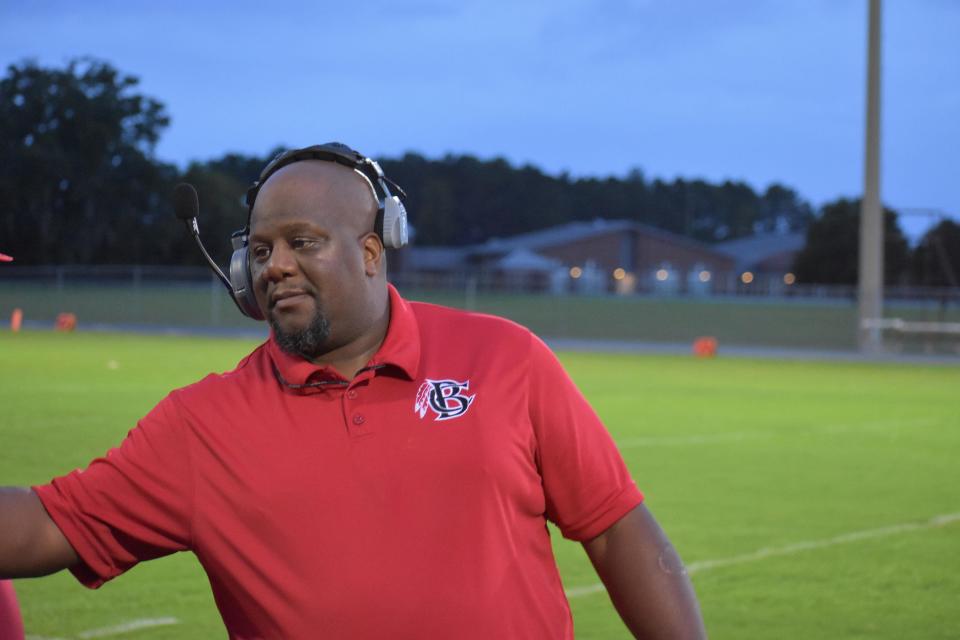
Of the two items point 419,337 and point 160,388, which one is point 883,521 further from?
point 160,388

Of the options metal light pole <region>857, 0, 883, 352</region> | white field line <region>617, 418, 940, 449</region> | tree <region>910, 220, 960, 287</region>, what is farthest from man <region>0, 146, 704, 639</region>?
tree <region>910, 220, 960, 287</region>

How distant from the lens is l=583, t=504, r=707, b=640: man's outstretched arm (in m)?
2.91

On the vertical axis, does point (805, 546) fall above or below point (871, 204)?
below

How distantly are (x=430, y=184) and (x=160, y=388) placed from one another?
10246cm

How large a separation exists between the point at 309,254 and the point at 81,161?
218 feet

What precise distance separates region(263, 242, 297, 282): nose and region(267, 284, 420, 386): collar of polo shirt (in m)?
0.15

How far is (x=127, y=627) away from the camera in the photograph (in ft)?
21.3

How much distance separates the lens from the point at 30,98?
217 feet

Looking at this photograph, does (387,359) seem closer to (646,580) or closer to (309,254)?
(309,254)

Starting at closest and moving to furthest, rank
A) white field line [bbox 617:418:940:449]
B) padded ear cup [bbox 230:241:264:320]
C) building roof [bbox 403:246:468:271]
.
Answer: padded ear cup [bbox 230:241:264:320], white field line [bbox 617:418:940:449], building roof [bbox 403:246:468:271]

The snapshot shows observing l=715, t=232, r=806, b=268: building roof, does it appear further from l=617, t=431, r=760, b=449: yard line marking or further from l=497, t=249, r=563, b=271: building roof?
l=617, t=431, r=760, b=449: yard line marking

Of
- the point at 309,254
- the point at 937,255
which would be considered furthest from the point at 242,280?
the point at 937,255

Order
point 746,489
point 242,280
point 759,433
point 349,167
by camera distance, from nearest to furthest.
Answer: point 349,167 < point 242,280 < point 746,489 < point 759,433

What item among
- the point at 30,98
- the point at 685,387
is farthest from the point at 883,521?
the point at 30,98
